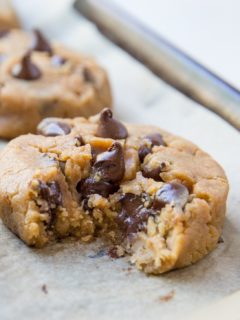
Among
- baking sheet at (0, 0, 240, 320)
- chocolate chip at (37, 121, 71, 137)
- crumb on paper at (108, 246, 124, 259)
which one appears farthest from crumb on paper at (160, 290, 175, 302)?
chocolate chip at (37, 121, 71, 137)

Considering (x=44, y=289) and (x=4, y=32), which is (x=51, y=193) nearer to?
(x=44, y=289)

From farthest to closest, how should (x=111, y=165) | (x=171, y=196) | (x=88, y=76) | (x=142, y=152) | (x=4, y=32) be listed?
(x=4, y=32) → (x=88, y=76) → (x=142, y=152) → (x=111, y=165) → (x=171, y=196)

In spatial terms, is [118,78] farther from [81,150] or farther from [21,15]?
[81,150]

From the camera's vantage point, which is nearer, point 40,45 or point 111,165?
point 111,165

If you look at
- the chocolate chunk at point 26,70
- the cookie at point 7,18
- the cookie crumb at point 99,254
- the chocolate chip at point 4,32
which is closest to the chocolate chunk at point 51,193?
the cookie crumb at point 99,254

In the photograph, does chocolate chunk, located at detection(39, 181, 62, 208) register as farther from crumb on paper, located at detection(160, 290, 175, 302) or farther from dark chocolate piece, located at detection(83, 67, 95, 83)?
dark chocolate piece, located at detection(83, 67, 95, 83)

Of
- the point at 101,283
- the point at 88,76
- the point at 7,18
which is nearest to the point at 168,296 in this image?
the point at 101,283

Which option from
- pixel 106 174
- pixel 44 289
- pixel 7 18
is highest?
pixel 106 174
